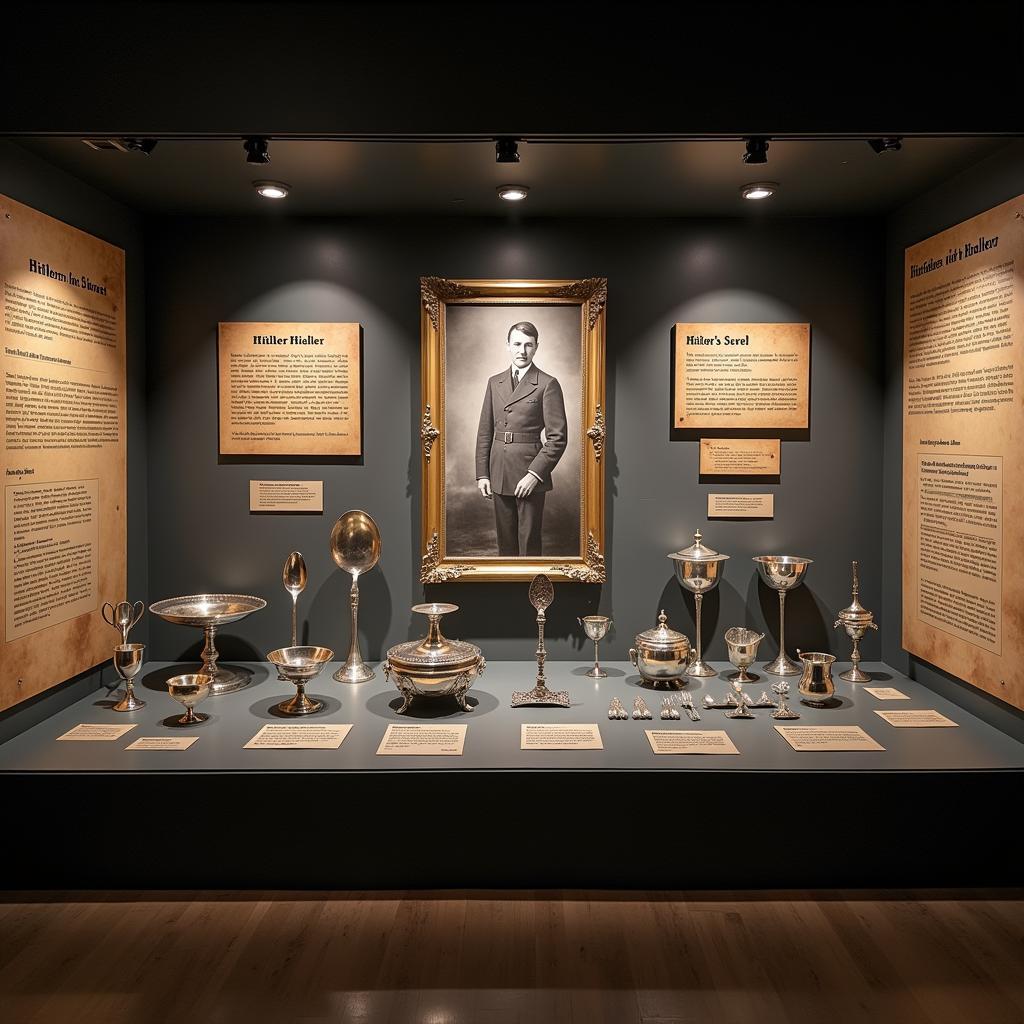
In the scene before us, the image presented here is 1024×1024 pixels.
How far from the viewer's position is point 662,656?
347 centimetres

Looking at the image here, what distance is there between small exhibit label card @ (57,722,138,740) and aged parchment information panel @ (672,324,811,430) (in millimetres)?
2668

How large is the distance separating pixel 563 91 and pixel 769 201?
4.92 feet

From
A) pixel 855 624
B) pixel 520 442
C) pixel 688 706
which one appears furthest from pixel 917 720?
pixel 520 442

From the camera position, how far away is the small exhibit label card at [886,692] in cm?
344

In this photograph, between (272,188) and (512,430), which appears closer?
(272,188)

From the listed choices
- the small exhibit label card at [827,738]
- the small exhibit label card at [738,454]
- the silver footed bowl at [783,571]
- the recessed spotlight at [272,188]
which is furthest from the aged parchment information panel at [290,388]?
the small exhibit label card at [827,738]

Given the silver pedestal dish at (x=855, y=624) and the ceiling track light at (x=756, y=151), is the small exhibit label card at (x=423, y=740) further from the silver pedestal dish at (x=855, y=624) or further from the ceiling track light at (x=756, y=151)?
the ceiling track light at (x=756, y=151)

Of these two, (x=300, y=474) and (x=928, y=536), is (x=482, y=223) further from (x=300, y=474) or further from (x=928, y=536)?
(x=928, y=536)

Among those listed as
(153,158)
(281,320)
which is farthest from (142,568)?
(153,158)

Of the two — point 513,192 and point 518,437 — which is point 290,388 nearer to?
point 518,437

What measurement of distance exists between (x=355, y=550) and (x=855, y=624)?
7.54ft

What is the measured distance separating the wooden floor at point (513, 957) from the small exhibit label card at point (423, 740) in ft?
1.49

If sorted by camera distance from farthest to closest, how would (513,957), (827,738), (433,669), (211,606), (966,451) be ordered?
(211,606), (966,451), (433,669), (827,738), (513,957)

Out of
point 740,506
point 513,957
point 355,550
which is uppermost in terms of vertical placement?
point 740,506
